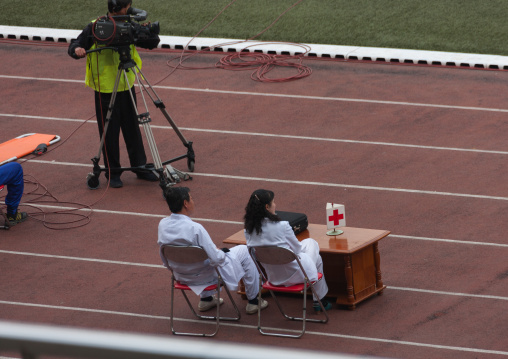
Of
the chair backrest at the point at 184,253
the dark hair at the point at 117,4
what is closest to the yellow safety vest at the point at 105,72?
the dark hair at the point at 117,4

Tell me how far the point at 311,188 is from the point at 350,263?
9.91 feet

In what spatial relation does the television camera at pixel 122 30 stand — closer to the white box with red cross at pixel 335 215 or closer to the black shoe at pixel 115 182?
the black shoe at pixel 115 182

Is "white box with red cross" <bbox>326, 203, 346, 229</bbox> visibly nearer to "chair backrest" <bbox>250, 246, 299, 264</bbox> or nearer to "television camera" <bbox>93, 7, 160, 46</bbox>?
"chair backrest" <bbox>250, 246, 299, 264</bbox>

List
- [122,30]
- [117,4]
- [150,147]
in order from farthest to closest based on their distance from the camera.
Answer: [150,147]
[117,4]
[122,30]

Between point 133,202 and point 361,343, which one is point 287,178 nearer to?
point 133,202

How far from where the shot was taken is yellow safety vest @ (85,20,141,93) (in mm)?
9844

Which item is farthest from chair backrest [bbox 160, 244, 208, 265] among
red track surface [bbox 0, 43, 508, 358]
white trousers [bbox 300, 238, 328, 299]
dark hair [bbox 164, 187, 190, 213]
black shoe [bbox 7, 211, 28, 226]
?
black shoe [bbox 7, 211, 28, 226]

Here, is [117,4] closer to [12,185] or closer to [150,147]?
[150,147]

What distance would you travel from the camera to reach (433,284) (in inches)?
301

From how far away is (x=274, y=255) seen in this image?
655cm

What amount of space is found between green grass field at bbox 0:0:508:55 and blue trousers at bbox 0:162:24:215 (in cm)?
786

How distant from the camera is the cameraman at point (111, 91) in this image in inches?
385

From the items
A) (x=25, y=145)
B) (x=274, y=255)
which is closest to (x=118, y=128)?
(x=25, y=145)

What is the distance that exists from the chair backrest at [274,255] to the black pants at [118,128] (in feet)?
13.1
